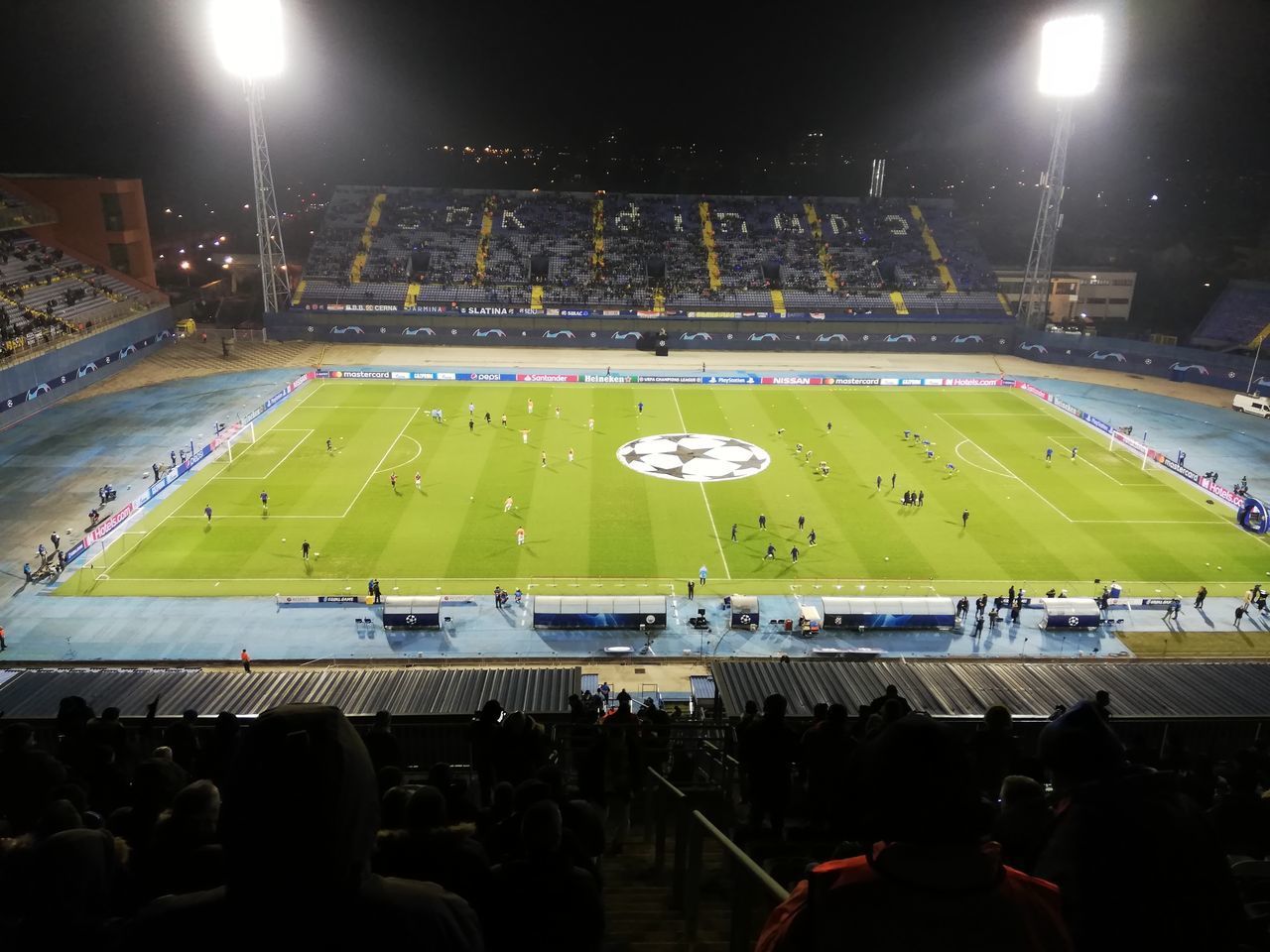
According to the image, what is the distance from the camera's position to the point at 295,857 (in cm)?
237

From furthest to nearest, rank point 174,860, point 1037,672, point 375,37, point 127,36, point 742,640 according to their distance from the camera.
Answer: point 375,37 → point 127,36 → point 742,640 → point 1037,672 → point 174,860

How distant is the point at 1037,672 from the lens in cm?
2291

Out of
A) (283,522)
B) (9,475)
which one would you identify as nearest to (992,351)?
(283,522)

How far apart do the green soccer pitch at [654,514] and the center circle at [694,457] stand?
0.89 metres

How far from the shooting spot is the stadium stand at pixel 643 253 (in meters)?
77.8

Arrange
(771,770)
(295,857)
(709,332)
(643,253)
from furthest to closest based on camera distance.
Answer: (643,253) < (709,332) < (771,770) < (295,857)

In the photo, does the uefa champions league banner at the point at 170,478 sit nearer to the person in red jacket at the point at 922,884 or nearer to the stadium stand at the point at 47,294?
the stadium stand at the point at 47,294

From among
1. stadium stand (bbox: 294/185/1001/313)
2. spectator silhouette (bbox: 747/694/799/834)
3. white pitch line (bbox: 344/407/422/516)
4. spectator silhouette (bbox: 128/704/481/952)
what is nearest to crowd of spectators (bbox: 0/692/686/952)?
spectator silhouette (bbox: 128/704/481/952)

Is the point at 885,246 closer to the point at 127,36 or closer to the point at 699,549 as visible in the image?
the point at 699,549

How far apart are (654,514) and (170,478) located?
22.8 m

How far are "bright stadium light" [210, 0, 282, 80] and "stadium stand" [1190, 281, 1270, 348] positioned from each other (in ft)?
239

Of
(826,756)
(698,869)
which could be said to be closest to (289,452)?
(826,756)

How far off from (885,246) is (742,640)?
215ft

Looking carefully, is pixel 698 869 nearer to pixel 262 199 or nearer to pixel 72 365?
pixel 72 365
